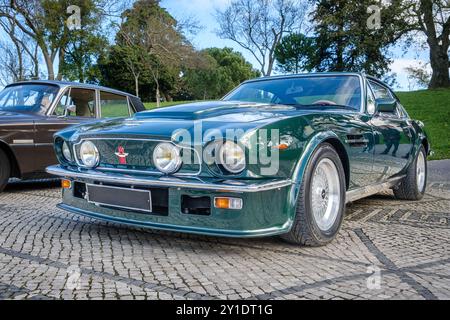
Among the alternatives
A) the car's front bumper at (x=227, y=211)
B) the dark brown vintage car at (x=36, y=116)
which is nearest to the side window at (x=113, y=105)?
the dark brown vintage car at (x=36, y=116)

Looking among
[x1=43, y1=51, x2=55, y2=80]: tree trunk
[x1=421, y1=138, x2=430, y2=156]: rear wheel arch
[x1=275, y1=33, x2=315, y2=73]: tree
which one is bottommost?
[x1=421, y1=138, x2=430, y2=156]: rear wheel arch

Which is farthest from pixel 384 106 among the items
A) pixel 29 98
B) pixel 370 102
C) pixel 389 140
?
pixel 29 98

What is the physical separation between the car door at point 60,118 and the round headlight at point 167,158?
3505 mm

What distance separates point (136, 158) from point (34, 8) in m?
23.1

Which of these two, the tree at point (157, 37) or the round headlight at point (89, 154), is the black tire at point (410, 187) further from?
the tree at point (157, 37)

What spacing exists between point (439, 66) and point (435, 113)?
957 centimetres

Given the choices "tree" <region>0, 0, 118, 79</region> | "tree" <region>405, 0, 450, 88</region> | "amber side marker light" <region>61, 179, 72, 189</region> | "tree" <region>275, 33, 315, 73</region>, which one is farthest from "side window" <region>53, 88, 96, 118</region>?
"tree" <region>275, 33, 315, 73</region>

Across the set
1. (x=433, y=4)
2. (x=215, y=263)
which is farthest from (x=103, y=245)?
(x=433, y=4)

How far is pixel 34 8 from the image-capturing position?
23.0 metres

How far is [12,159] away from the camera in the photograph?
18.9ft

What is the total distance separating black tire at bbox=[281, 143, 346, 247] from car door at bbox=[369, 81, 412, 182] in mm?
1063

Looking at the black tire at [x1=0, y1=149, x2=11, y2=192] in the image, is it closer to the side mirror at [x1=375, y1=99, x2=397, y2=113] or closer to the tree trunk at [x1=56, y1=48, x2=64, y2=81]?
the side mirror at [x1=375, y1=99, x2=397, y2=113]

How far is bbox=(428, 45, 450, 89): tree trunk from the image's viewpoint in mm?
27047

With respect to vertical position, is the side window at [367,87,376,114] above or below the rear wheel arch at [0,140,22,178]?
above
